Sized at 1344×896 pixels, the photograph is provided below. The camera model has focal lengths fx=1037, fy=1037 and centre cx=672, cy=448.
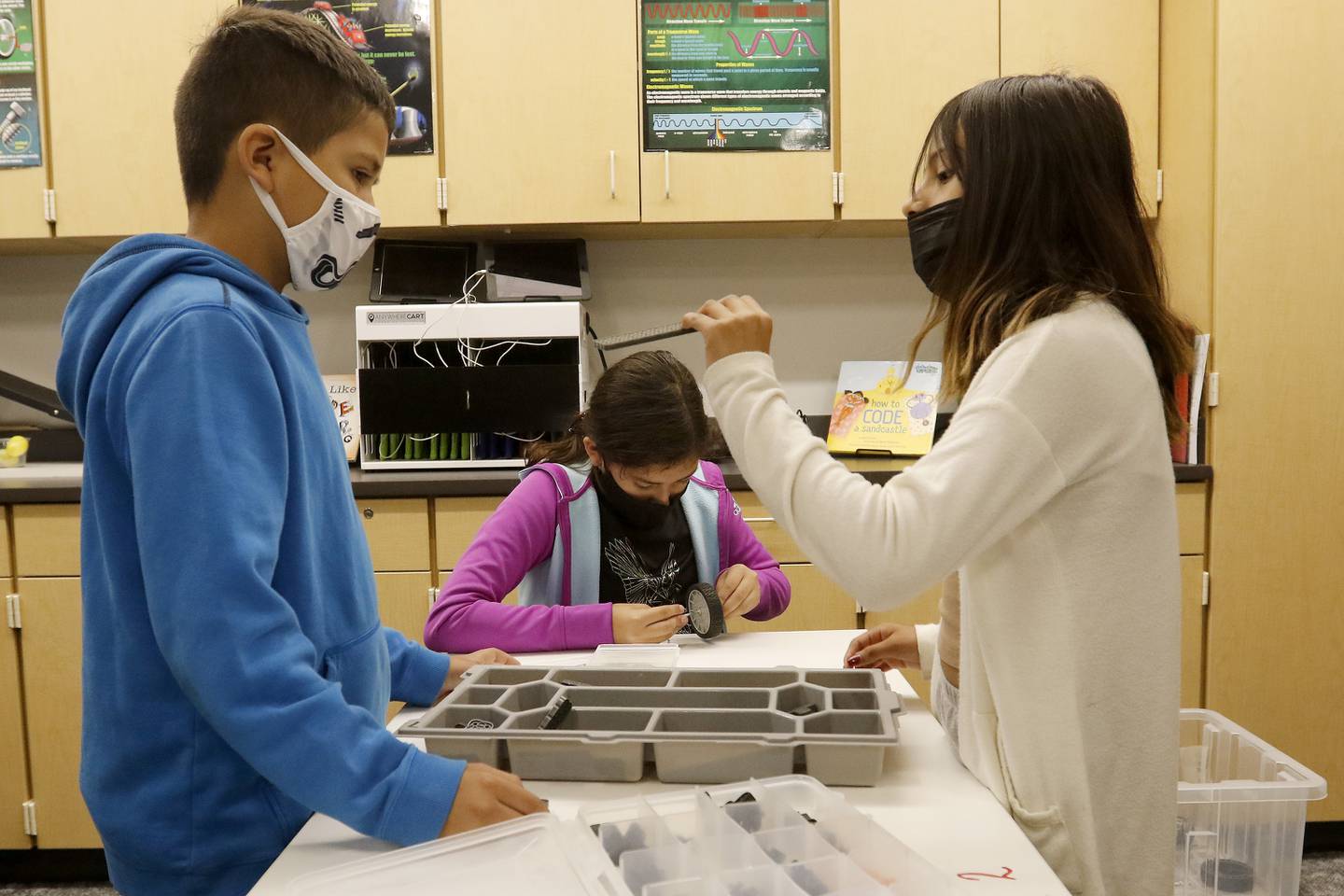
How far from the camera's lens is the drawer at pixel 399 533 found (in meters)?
2.48

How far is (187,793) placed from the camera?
85 cm

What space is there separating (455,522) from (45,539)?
958 millimetres

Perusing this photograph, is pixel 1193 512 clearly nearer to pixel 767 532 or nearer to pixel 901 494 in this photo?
pixel 767 532

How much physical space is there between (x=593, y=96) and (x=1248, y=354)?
5.75ft

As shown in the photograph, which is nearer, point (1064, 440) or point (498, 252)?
point (1064, 440)

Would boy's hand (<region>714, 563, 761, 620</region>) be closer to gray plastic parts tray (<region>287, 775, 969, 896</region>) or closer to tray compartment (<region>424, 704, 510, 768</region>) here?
tray compartment (<region>424, 704, 510, 768</region>)

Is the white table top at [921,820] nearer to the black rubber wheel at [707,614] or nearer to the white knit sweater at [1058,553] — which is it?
the white knit sweater at [1058,553]

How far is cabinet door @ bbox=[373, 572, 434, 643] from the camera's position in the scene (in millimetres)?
2498

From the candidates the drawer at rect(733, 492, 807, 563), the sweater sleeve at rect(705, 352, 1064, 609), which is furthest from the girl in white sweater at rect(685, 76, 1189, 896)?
the drawer at rect(733, 492, 807, 563)

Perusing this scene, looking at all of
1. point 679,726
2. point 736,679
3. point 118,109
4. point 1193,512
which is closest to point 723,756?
point 679,726

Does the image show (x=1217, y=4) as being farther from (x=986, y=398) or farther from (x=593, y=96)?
(x=986, y=398)

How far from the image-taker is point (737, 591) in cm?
170

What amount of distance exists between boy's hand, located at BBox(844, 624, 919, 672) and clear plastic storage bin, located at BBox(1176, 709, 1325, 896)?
0.41 metres

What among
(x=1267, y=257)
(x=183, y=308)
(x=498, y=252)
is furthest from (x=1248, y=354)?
(x=183, y=308)
